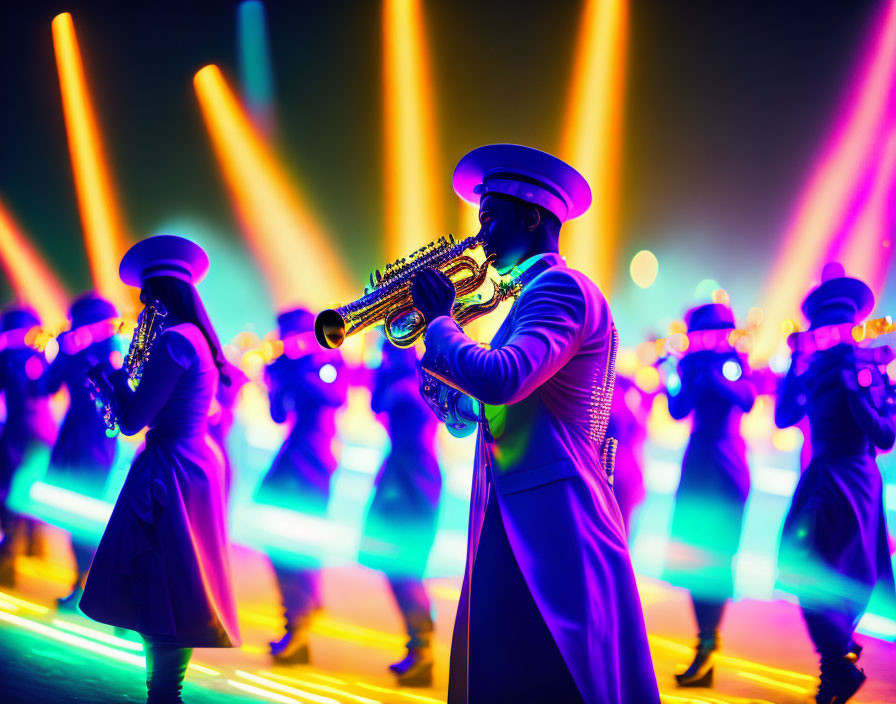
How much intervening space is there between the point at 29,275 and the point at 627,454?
789 cm

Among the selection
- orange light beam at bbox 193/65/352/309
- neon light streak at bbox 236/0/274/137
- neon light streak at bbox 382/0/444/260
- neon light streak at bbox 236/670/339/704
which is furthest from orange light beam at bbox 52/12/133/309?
neon light streak at bbox 236/670/339/704

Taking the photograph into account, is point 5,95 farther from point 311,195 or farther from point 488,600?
point 488,600

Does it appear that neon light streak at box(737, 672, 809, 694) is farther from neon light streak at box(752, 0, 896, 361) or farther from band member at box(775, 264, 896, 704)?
neon light streak at box(752, 0, 896, 361)

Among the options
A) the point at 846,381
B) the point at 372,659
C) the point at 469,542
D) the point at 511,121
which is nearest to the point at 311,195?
the point at 511,121

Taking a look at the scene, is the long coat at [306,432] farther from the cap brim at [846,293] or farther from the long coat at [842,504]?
the cap brim at [846,293]

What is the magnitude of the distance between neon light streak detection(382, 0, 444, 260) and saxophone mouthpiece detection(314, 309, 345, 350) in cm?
587

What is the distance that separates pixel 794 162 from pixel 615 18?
2092mm

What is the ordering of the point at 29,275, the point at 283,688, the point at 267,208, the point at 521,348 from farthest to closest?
the point at 29,275, the point at 267,208, the point at 283,688, the point at 521,348

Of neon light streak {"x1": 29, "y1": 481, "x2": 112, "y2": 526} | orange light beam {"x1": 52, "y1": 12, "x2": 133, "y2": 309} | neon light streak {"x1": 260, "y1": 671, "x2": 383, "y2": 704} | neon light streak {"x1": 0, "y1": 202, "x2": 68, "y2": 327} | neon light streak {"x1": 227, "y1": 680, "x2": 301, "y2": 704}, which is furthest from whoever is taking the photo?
neon light streak {"x1": 0, "y1": 202, "x2": 68, "y2": 327}

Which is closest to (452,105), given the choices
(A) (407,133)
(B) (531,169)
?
(A) (407,133)

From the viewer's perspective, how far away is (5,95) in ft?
30.2

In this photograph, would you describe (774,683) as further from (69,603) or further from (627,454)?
(69,603)

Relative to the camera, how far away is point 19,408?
6.23 metres

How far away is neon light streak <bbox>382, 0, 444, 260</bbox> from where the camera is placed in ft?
25.5
